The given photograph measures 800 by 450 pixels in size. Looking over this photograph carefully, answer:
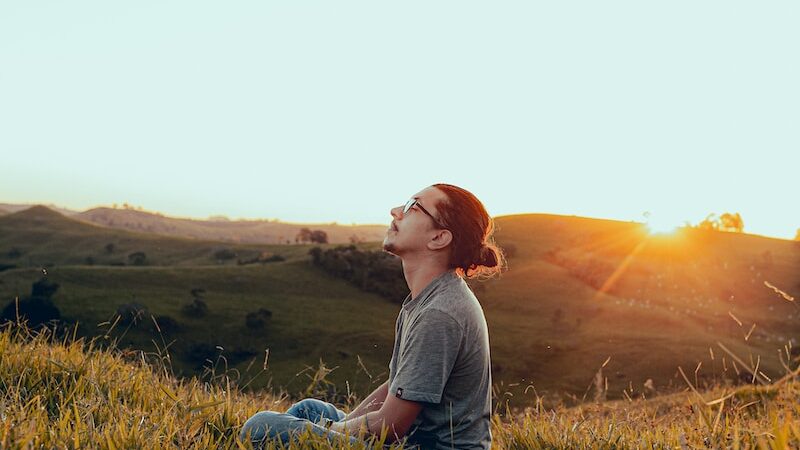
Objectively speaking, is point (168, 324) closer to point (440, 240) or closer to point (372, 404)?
point (372, 404)

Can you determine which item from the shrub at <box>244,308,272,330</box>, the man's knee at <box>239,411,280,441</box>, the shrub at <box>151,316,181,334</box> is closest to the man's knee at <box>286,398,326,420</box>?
the man's knee at <box>239,411,280,441</box>

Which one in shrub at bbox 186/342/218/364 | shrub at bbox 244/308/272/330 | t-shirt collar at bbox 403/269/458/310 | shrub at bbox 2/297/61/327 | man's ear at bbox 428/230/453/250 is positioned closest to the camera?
t-shirt collar at bbox 403/269/458/310

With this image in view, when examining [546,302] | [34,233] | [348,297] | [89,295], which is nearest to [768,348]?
[546,302]

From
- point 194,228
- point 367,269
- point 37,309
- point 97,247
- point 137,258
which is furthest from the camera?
point 194,228

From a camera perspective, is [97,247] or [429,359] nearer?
[429,359]

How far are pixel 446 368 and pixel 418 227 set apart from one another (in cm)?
113

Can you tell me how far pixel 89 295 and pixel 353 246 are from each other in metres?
37.2

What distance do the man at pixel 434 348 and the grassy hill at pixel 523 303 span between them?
145 ft

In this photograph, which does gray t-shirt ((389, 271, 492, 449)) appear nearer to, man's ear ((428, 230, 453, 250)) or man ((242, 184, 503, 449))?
man ((242, 184, 503, 449))

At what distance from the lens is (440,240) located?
4785 millimetres

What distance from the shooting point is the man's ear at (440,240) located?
4.76 m

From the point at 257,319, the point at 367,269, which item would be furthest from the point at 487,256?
the point at 367,269

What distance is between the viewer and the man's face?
4.81 meters

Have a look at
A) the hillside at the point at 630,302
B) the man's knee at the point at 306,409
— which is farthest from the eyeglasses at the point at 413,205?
the hillside at the point at 630,302
